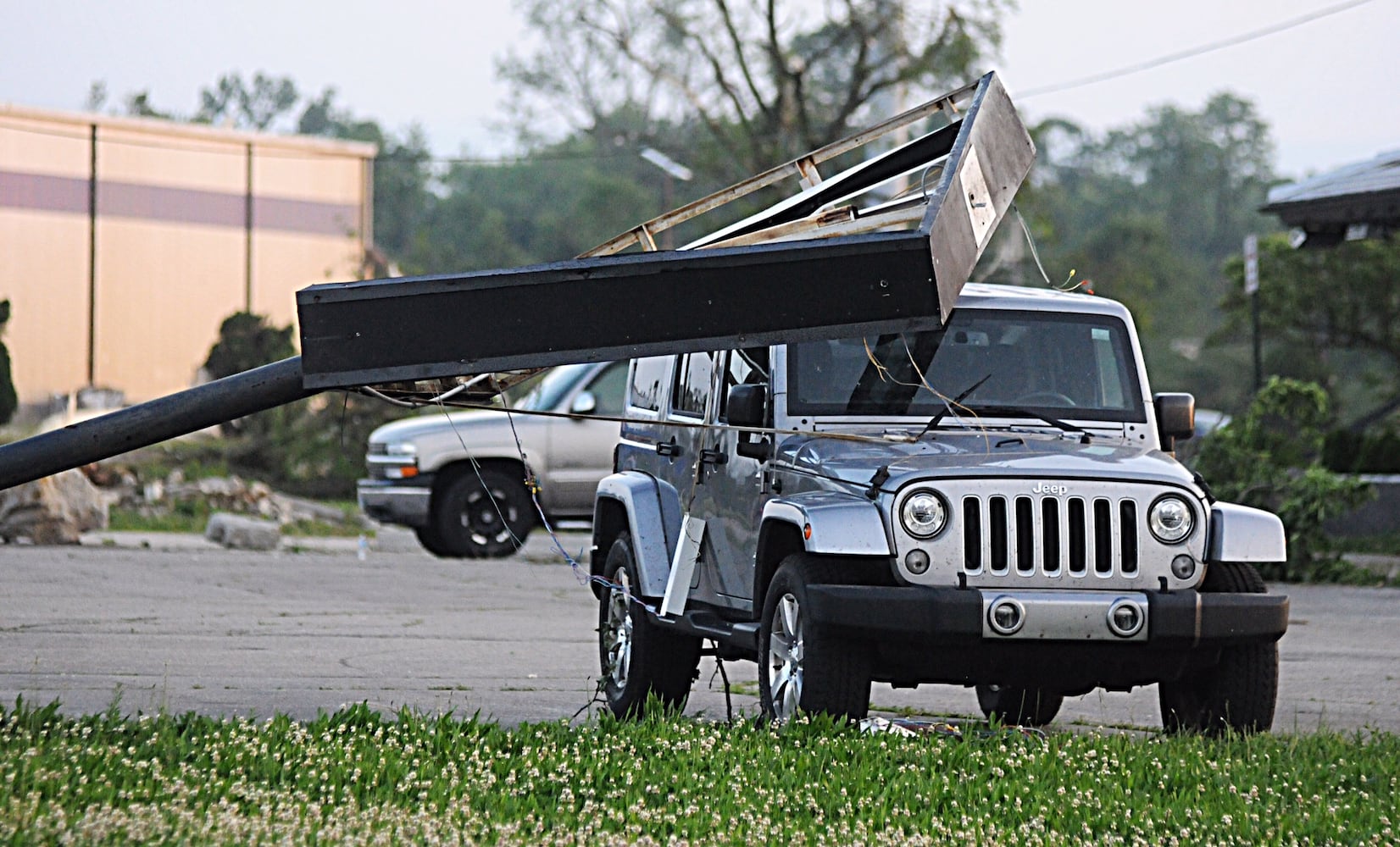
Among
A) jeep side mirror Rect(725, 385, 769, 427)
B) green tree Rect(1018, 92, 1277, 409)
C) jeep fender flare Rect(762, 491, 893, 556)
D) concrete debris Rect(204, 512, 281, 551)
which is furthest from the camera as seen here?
green tree Rect(1018, 92, 1277, 409)

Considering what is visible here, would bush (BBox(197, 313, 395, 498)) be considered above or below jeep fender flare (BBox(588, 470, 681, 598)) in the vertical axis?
A: below

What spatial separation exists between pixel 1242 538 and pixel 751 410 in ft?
6.79

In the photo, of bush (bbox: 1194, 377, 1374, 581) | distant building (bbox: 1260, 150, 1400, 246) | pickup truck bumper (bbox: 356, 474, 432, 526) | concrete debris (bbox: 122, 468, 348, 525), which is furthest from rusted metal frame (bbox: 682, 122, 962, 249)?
concrete debris (bbox: 122, 468, 348, 525)

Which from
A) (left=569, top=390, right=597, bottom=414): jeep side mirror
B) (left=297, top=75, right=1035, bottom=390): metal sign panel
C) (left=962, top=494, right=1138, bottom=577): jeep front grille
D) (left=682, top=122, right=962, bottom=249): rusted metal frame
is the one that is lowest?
(left=962, top=494, right=1138, bottom=577): jeep front grille

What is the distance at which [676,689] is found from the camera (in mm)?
8695

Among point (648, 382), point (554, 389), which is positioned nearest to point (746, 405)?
point (648, 382)

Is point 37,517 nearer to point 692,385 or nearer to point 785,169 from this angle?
point 692,385

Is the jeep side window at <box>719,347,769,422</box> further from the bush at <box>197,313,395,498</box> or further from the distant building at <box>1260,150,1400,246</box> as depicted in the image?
the bush at <box>197,313,395,498</box>

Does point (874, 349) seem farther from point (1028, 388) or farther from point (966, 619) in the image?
point (966, 619)

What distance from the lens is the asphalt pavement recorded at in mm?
8945

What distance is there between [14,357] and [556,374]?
25141 mm

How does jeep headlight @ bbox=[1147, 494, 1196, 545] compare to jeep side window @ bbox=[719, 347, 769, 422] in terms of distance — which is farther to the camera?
jeep side window @ bbox=[719, 347, 769, 422]

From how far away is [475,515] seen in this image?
58.5 feet

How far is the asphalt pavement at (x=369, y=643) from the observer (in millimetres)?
8945
